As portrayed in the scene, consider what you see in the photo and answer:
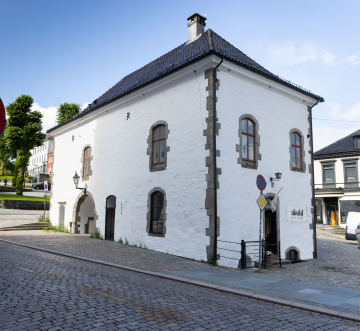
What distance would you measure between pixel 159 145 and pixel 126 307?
1013 cm

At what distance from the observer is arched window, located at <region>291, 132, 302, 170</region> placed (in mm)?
16833

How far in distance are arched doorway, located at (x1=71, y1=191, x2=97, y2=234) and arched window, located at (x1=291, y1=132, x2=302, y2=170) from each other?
484 inches

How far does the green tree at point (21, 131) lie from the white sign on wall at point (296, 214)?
36524 millimetres

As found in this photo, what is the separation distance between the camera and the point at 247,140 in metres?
14.6

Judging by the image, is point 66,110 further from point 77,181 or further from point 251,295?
point 251,295

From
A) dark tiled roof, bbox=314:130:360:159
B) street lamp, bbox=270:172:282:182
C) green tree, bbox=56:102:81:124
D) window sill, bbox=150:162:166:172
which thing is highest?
green tree, bbox=56:102:81:124

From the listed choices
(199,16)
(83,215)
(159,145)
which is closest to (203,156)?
(159,145)

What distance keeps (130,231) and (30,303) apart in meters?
10.4

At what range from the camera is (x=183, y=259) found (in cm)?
1309

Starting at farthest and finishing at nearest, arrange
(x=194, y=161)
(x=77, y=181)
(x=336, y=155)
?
(x=336, y=155) < (x=77, y=181) < (x=194, y=161)

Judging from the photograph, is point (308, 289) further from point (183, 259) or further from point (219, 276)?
point (183, 259)

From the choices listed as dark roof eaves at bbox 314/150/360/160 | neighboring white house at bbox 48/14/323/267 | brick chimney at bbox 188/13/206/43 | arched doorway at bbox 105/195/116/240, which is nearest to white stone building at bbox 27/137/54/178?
dark roof eaves at bbox 314/150/360/160

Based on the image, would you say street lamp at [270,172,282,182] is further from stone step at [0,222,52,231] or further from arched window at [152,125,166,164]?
stone step at [0,222,52,231]

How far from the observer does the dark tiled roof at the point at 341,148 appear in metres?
35.6
